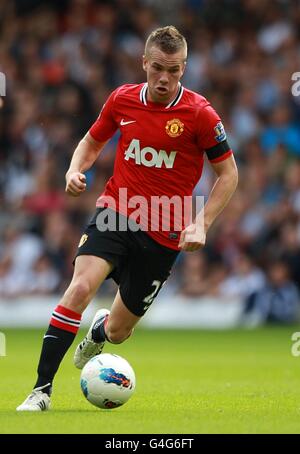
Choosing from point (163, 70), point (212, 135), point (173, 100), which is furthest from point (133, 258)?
point (163, 70)

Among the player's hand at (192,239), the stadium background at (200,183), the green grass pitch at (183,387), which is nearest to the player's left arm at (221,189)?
the player's hand at (192,239)

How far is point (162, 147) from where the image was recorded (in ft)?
26.3

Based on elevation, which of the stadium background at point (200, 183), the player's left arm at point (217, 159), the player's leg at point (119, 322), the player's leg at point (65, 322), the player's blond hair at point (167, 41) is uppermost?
the stadium background at point (200, 183)

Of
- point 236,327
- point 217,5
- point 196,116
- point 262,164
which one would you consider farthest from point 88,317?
point 196,116

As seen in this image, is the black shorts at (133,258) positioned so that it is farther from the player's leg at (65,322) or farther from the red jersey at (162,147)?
the player's leg at (65,322)

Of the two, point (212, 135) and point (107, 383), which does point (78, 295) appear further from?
point (212, 135)

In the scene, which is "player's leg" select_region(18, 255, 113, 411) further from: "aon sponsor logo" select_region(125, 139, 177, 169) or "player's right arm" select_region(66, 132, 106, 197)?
"aon sponsor logo" select_region(125, 139, 177, 169)

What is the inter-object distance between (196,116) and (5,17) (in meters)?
14.9

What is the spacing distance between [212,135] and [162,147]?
14.7 inches

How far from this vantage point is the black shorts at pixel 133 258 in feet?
25.8

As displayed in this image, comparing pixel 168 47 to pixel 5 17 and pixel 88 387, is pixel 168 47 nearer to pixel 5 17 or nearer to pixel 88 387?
pixel 88 387

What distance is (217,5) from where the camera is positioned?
2084cm

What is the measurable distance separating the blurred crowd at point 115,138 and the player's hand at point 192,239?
9.53 metres

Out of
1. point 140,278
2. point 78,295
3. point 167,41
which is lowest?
point 78,295
